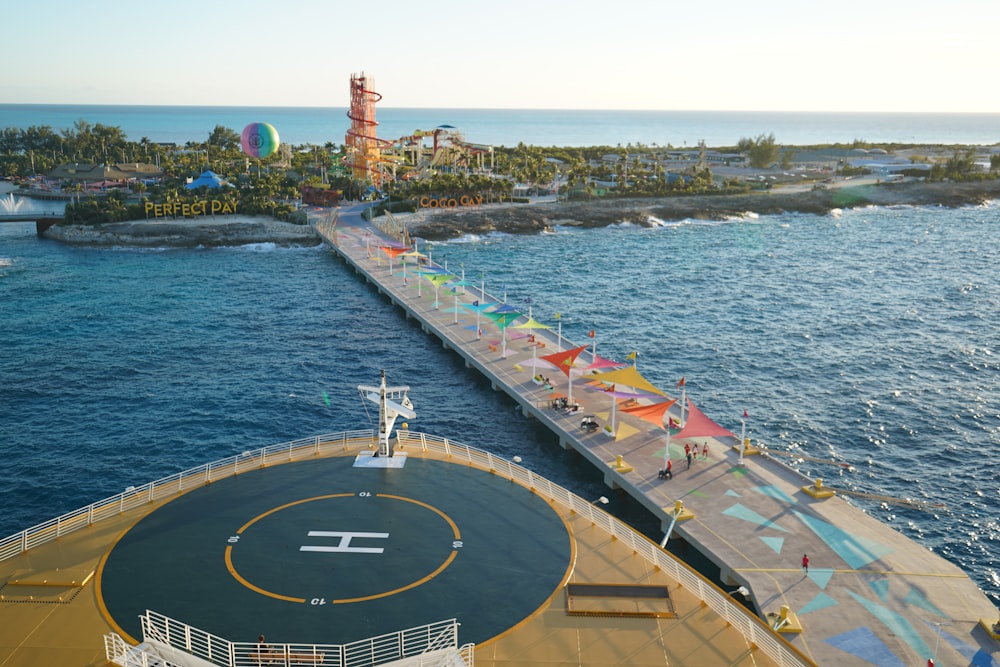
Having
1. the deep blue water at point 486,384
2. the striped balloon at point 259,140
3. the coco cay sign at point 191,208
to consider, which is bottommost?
the deep blue water at point 486,384

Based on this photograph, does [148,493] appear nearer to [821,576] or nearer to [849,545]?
[821,576]

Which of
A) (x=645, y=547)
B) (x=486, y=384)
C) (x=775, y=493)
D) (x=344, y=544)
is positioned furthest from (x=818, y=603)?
(x=486, y=384)

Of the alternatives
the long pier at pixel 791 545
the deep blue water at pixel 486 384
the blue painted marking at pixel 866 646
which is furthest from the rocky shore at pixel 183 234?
the blue painted marking at pixel 866 646

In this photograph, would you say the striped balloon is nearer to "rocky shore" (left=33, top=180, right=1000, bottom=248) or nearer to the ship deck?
"rocky shore" (left=33, top=180, right=1000, bottom=248)

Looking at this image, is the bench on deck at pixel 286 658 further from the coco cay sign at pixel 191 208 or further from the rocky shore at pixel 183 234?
the coco cay sign at pixel 191 208

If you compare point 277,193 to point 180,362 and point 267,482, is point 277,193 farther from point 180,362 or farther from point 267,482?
point 267,482
